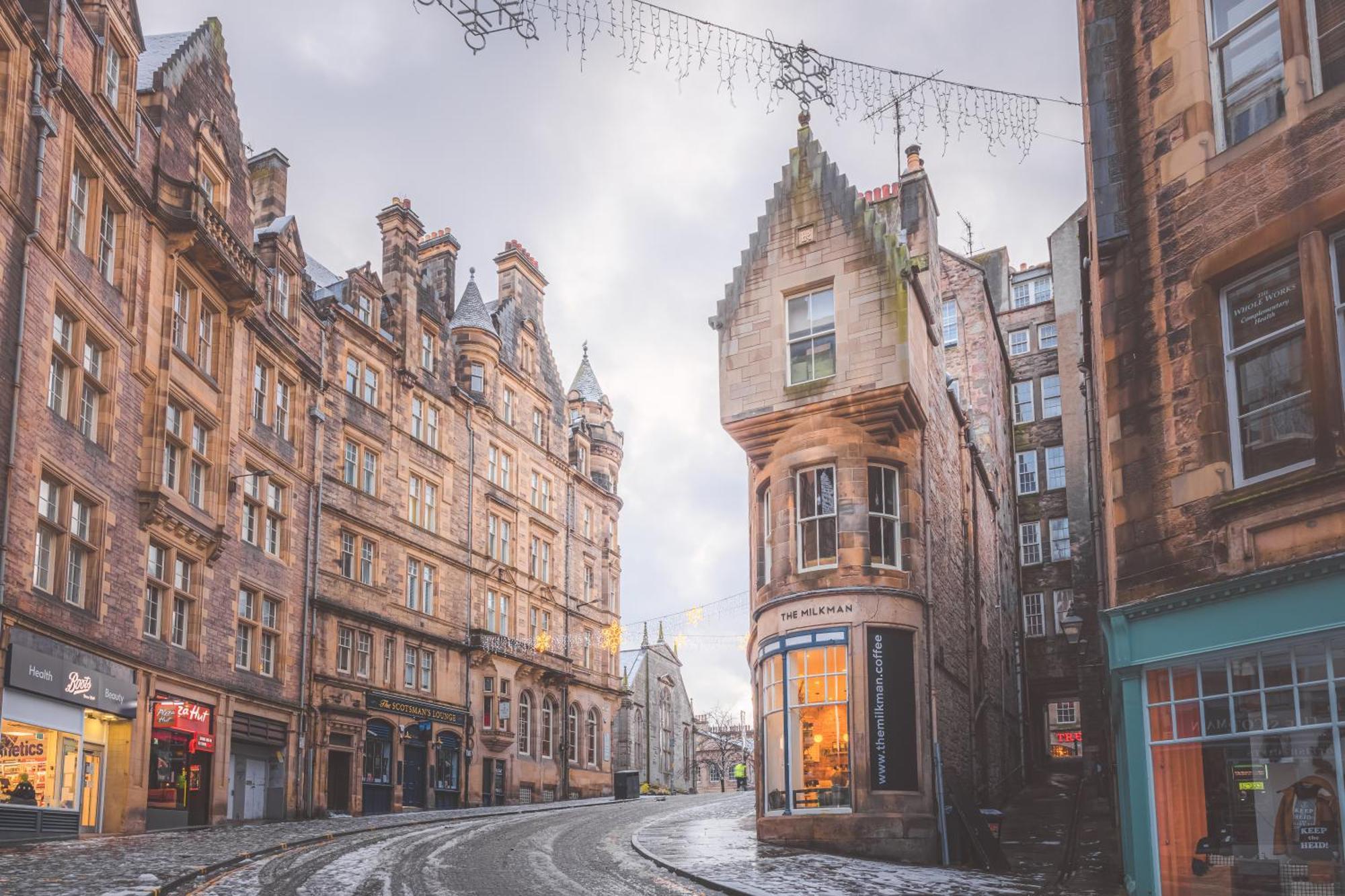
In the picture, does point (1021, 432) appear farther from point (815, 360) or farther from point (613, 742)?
point (613, 742)

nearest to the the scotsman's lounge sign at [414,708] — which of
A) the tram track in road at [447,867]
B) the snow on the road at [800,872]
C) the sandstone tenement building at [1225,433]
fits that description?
the tram track in road at [447,867]

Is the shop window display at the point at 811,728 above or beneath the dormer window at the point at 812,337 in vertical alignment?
beneath

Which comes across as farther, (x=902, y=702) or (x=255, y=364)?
(x=255, y=364)

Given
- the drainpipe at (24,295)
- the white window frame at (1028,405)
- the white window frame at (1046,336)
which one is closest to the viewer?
the drainpipe at (24,295)

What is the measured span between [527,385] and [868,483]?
3074cm

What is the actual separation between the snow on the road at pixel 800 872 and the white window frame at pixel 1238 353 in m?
5.71

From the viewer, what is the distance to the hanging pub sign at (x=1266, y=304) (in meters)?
11.7

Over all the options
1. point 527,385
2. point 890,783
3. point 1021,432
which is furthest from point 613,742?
point 890,783

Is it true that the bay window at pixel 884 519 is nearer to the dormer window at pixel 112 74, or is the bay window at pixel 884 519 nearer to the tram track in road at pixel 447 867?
the tram track in road at pixel 447 867

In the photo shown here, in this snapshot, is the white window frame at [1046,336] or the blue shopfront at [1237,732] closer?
the blue shopfront at [1237,732]

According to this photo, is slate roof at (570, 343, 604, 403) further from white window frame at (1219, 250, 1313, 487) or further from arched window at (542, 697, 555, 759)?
white window frame at (1219, 250, 1313, 487)

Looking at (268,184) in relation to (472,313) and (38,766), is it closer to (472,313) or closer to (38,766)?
(472,313)

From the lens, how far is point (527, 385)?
51.6 meters

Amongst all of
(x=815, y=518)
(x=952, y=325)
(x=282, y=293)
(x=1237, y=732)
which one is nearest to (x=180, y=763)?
(x=282, y=293)
